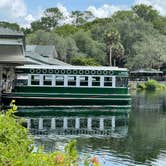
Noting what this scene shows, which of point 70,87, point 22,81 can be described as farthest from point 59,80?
point 22,81

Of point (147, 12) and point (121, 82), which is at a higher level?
point (147, 12)

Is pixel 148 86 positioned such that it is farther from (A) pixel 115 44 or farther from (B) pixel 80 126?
(B) pixel 80 126

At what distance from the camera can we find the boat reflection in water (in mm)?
23031

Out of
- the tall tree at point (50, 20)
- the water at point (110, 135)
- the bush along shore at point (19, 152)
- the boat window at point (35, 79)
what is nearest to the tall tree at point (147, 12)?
the tall tree at point (50, 20)

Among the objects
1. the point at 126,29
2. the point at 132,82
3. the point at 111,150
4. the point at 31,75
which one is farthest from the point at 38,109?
the point at 126,29

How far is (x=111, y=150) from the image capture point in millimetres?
18172

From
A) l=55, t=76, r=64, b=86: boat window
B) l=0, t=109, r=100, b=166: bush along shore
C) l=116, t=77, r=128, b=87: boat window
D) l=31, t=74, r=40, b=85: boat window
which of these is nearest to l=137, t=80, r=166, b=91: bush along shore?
l=116, t=77, r=128, b=87: boat window

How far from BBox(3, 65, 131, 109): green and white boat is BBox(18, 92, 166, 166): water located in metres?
4.07

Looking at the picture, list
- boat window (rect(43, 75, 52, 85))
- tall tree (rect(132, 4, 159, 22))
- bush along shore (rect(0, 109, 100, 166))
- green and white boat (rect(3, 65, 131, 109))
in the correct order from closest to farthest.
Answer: bush along shore (rect(0, 109, 100, 166)), green and white boat (rect(3, 65, 131, 109)), boat window (rect(43, 75, 52, 85)), tall tree (rect(132, 4, 159, 22))

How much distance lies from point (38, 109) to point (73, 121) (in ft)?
23.4

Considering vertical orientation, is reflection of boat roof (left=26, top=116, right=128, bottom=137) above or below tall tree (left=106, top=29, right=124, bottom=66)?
below

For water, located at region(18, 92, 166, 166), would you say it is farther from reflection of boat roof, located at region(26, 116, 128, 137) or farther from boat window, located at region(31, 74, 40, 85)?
boat window, located at region(31, 74, 40, 85)

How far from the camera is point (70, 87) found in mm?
38312

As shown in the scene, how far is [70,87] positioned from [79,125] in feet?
39.6
